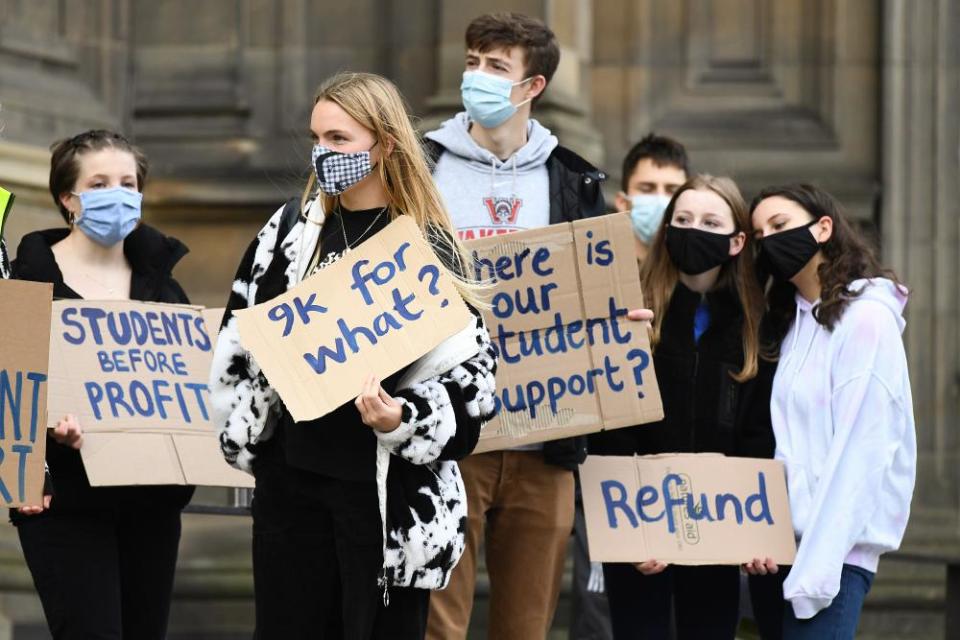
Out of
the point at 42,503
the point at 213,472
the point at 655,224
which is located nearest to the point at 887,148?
the point at 655,224

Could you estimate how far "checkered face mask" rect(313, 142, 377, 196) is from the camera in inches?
176

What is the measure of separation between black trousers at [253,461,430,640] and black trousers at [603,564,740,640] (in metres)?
1.58

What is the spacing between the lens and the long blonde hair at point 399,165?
178 inches

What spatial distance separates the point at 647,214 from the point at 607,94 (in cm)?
297

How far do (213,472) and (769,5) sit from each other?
524 cm

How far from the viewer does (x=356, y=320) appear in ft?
14.7

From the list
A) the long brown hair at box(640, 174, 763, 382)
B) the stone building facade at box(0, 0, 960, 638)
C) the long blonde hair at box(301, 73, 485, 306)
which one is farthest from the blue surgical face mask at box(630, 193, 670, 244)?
the long blonde hair at box(301, 73, 485, 306)

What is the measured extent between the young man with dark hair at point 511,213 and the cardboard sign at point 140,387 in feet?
2.55

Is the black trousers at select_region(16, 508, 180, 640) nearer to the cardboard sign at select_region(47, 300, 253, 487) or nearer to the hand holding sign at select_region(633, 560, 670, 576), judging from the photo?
the cardboard sign at select_region(47, 300, 253, 487)

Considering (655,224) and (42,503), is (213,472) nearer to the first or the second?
(42,503)

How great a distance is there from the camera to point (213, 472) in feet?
18.3

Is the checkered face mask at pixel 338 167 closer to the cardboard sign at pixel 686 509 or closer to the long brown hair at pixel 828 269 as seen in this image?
the cardboard sign at pixel 686 509

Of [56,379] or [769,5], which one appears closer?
[56,379]

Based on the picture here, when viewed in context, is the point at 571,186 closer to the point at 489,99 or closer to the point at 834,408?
the point at 489,99
